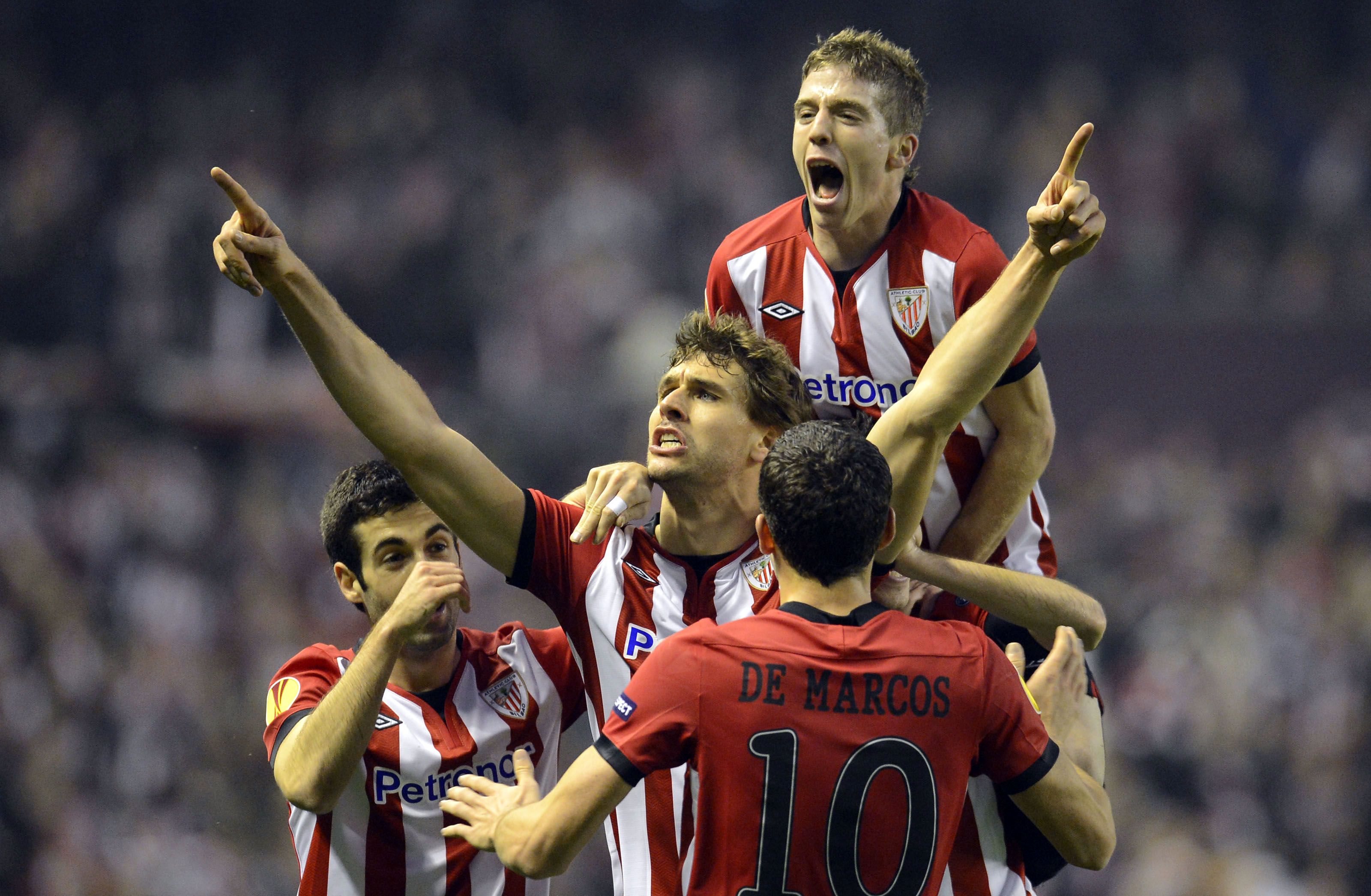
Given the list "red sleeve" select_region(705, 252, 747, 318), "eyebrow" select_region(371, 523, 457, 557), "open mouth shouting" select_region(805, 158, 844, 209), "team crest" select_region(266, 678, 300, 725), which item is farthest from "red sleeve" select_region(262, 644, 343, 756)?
"open mouth shouting" select_region(805, 158, 844, 209)

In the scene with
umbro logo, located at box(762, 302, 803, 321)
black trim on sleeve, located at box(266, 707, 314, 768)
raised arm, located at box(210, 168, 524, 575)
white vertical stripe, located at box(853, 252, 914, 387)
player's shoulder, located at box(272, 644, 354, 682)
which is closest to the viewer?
raised arm, located at box(210, 168, 524, 575)

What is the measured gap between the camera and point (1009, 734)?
2.86 m

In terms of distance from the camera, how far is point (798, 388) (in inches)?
150

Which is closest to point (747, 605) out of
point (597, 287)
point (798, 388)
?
point (798, 388)

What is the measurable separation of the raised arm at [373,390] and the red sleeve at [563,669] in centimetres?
48

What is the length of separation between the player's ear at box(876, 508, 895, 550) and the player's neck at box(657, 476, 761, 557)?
18.1 inches

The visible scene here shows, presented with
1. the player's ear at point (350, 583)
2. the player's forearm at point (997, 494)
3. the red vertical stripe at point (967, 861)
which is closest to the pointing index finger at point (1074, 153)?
the player's forearm at point (997, 494)

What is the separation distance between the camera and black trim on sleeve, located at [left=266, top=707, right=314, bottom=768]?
3.54m

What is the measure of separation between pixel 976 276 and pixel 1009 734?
1362mm

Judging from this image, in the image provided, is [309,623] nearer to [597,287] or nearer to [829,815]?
[597,287]

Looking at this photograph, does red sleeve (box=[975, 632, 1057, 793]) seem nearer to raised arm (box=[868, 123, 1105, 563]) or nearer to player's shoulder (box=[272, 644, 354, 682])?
raised arm (box=[868, 123, 1105, 563])

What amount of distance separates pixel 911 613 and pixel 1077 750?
2.07ft

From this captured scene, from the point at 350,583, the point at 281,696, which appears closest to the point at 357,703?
the point at 281,696

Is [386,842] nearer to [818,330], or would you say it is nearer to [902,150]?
[818,330]
